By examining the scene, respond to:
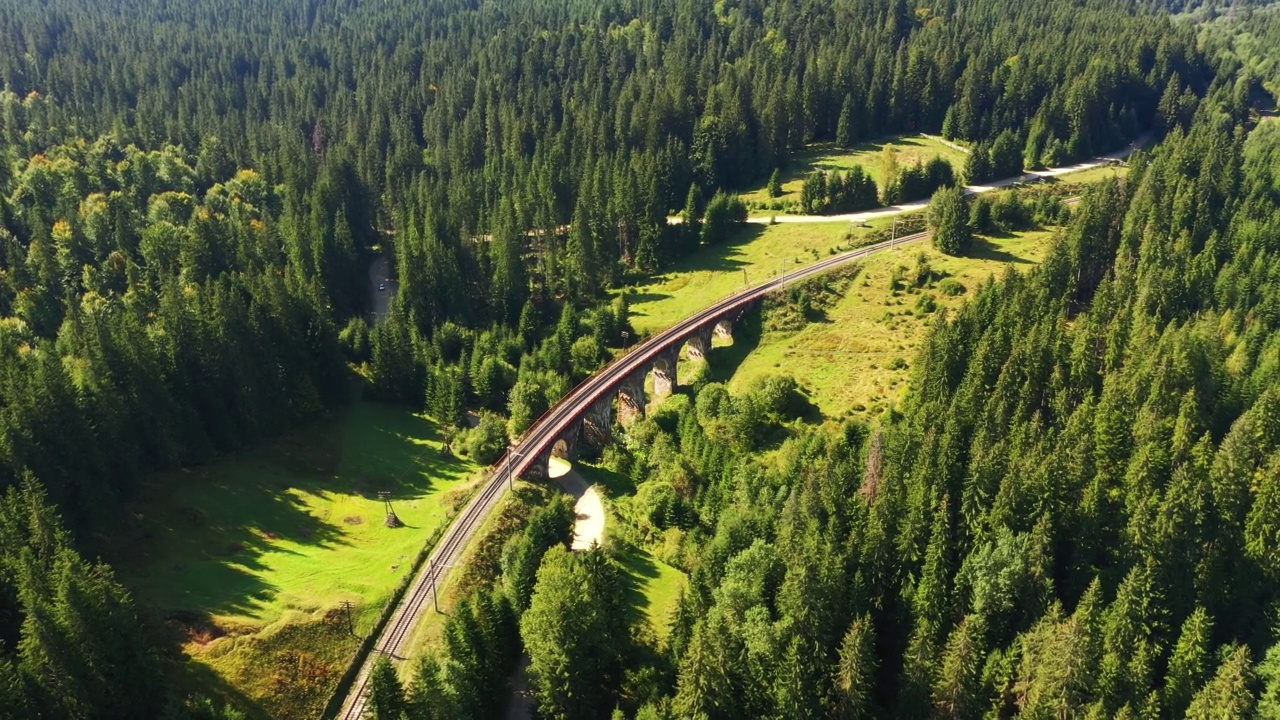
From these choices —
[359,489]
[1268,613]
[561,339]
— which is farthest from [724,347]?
[1268,613]

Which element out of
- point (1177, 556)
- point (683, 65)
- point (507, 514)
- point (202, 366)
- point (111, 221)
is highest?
point (683, 65)

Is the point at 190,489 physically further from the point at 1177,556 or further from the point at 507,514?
the point at 1177,556

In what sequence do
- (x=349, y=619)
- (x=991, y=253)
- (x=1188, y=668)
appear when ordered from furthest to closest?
(x=991, y=253) → (x=349, y=619) → (x=1188, y=668)

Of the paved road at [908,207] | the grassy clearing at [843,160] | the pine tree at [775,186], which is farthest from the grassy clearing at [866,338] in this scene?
the pine tree at [775,186]

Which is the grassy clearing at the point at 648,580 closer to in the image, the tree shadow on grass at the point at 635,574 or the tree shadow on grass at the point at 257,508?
the tree shadow on grass at the point at 635,574

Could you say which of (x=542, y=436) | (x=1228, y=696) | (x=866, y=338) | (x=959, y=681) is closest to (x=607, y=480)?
(x=542, y=436)

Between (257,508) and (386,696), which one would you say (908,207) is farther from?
(386,696)
